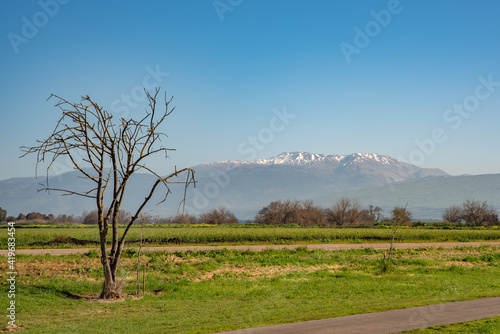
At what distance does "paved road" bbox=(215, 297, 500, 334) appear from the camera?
13125mm

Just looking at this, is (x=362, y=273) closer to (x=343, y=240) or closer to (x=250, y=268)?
(x=250, y=268)

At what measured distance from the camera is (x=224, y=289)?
2317 cm

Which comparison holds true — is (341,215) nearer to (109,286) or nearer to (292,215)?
(292,215)

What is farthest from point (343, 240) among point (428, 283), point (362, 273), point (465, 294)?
point (465, 294)

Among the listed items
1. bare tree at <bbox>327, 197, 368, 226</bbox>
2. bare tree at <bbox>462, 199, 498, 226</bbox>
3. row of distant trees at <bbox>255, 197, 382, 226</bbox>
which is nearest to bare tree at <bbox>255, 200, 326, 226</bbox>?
row of distant trees at <bbox>255, 197, 382, 226</bbox>

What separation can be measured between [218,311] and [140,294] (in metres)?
5.79

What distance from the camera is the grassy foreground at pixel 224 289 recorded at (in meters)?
15.8

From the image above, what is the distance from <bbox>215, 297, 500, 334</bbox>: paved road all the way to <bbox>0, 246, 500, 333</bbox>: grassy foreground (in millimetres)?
866

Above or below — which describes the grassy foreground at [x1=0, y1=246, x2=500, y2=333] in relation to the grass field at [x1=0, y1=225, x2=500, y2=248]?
Result: below

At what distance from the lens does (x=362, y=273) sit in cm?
2886

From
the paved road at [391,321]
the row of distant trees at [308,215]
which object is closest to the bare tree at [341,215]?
the row of distant trees at [308,215]

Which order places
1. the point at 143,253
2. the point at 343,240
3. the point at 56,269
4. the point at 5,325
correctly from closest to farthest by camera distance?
the point at 5,325
the point at 56,269
the point at 143,253
the point at 343,240

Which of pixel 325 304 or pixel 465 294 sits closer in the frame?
pixel 325 304

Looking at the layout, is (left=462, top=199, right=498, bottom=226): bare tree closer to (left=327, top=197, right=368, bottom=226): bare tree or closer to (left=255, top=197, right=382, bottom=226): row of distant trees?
(left=327, top=197, right=368, bottom=226): bare tree
